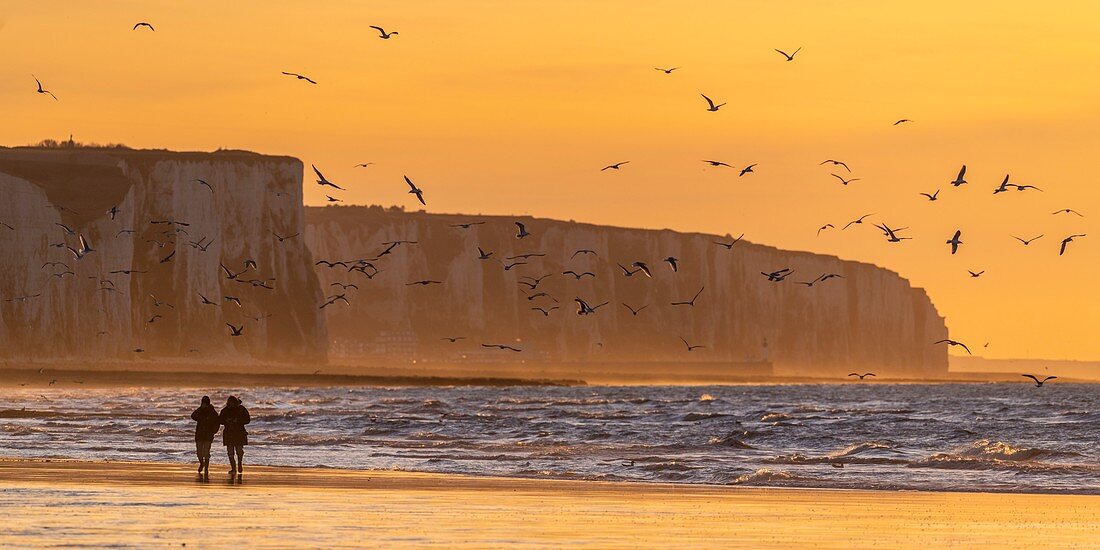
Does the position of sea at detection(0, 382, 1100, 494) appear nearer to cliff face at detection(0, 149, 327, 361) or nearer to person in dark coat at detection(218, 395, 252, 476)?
person in dark coat at detection(218, 395, 252, 476)

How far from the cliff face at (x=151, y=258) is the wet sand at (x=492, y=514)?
297 feet

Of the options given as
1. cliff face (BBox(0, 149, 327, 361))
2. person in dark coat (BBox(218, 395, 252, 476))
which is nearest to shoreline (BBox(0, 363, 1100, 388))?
cliff face (BBox(0, 149, 327, 361))

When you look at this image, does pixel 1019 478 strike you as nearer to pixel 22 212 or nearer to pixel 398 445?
pixel 398 445

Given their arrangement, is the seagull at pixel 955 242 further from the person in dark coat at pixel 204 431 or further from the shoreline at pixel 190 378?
the shoreline at pixel 190 378

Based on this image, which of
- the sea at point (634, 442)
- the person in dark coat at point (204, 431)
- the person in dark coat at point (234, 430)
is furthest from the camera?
the sea at point (634, 442)

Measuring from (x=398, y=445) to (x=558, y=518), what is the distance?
21990mm

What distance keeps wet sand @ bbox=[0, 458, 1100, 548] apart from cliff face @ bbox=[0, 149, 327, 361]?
90.5 meters

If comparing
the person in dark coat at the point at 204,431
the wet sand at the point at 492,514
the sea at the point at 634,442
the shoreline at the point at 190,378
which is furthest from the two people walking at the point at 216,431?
the shoreline at the point at 190,378

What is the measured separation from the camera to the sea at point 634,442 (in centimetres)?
3434

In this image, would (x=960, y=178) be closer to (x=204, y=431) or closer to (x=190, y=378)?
(x=204, y=431)

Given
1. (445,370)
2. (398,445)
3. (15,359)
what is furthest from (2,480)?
(445,370)

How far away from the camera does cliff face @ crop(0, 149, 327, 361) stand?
120312 millimetres

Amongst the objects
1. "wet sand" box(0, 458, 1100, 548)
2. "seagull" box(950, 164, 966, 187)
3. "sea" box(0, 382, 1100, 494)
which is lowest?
"wet sand" box(0, 458, 1100, 548)

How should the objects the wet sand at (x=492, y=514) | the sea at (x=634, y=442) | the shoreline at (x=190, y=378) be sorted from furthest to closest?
the shoreline at (x=190, y=378) < the sea at (x=634, y=442) < the wet sand at (x=492, y=514)
